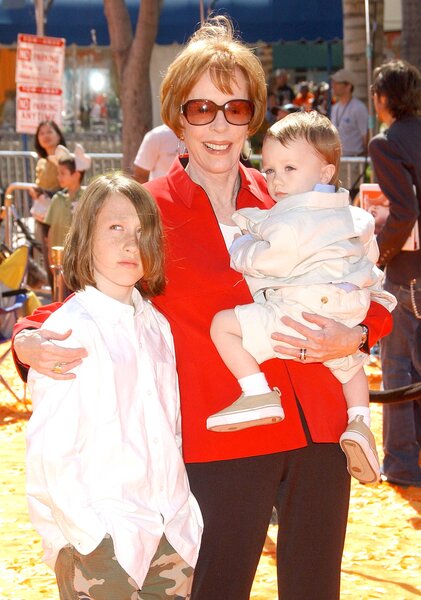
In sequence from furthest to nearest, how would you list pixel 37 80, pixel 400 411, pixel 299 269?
pixel 37 80, pixel 400 411, pixel 299 269

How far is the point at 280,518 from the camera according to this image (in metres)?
3.13

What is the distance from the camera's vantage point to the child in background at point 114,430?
2676mm

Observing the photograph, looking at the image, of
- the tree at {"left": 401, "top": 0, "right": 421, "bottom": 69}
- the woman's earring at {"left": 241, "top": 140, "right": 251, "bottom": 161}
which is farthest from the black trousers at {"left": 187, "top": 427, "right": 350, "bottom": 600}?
the tree at {"left": 401, "top": 0, "right": 421, "bottom": 69}

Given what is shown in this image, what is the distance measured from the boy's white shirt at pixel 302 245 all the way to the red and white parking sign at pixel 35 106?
959cm

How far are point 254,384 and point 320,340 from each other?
0.72ft

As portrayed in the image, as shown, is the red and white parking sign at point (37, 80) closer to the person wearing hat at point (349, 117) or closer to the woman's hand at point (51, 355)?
the person wearing hat at point (349, 117)

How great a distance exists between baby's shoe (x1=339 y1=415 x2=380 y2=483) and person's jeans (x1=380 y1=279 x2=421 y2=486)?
11.3ft

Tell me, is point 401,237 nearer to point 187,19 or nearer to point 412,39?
point 412,39

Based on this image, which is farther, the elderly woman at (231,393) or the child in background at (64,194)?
the child in background at (64,194)

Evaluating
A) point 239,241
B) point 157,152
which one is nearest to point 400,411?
point 157,152

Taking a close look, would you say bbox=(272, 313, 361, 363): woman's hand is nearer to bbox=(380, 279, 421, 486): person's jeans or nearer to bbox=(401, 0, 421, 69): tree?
bbox=(380, 279, 421, 486): person's jeans

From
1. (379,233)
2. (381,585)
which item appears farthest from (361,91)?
(381,585)

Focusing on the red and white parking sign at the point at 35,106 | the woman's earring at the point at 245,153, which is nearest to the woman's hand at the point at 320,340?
the woman's earring at the point at 245,153

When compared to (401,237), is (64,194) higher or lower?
higher
